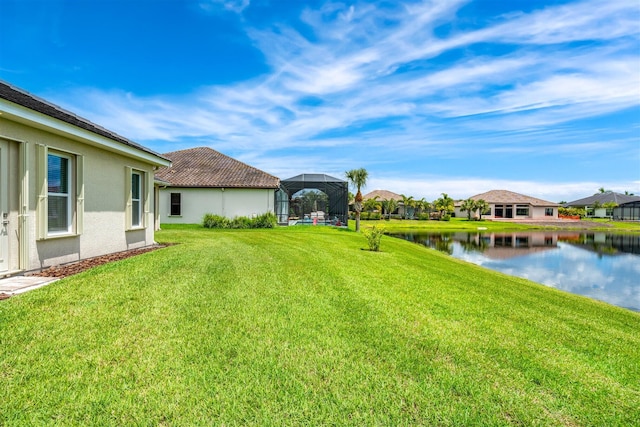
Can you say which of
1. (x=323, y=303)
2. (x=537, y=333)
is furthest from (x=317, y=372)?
(x=537, y=333)

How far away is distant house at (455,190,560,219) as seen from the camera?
63.0 metres

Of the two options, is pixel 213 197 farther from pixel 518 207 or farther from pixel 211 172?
pixel 518 207

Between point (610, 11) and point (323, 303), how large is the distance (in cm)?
1367

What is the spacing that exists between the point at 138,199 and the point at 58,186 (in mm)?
3428

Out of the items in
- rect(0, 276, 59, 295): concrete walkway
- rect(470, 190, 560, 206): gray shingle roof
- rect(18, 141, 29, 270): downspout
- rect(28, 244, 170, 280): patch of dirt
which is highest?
rect(470, 190, 560, 206): gray shingle roof

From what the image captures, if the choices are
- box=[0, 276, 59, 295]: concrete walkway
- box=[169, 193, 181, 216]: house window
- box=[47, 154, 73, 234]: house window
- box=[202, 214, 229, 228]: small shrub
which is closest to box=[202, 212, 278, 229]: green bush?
box=[202, 214, 229, 228]: small shrub

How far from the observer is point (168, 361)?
131 inches

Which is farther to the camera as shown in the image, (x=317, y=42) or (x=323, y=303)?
(x=317, y=42)

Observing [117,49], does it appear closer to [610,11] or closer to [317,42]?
[317,42]

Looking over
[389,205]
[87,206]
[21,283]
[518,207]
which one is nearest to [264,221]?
[87,206]

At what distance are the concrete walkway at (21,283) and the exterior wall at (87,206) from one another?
1.58 ft

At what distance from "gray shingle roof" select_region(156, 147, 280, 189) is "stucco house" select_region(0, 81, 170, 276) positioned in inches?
548

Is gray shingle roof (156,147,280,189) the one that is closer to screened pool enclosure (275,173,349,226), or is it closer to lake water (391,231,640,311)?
screened pool enclosure (275,173,349,226)

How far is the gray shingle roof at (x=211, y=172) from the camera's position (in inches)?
940
